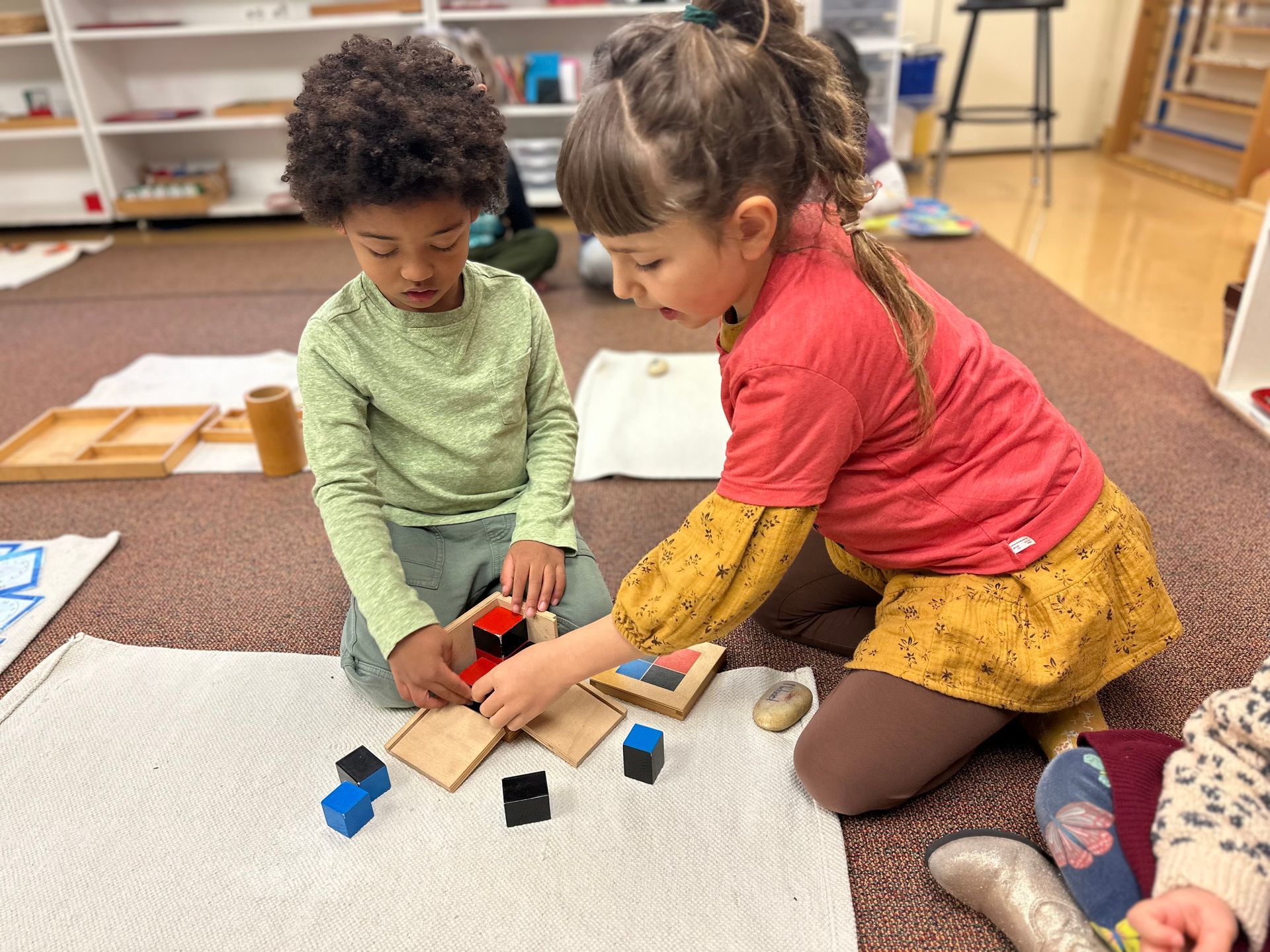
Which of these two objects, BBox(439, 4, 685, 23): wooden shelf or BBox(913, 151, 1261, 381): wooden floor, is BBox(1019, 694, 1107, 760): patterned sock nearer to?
BBox(913, 151, 1261, 381): wooden floor

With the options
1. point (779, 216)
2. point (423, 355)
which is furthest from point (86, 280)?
point (779, 216)

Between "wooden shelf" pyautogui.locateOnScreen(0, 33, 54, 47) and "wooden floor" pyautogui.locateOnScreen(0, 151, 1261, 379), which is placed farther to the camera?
"wooden shelf" pyautogui.locateOnScreen(0, 33, 54, 47)

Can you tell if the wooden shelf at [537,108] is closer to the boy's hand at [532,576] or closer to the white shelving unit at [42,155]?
the white shelving unit at [42,155]

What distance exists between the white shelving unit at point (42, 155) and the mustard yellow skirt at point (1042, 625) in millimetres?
3321

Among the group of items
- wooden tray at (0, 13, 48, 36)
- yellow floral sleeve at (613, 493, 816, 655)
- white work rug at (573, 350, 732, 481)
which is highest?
wooden tray at (0, 13, 48, 36)

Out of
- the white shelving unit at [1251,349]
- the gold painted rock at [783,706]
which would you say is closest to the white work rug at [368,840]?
the gold painted rock at [783,706]

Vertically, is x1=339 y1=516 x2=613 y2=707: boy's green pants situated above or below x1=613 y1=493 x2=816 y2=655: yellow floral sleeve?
below

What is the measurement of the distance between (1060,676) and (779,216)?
46cm

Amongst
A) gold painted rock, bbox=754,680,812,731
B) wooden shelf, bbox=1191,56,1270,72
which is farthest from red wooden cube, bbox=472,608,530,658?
wooden shelf, bbox=1191,56,1270,72

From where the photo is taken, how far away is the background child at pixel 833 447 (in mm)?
665

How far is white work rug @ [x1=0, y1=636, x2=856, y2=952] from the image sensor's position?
752mm

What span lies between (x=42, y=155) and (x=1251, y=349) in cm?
377

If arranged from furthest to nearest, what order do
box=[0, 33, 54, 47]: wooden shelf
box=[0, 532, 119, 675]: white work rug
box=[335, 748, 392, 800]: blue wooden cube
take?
box=[0, 33, 54, 47]: wooden shelf
box=[0, 532, 119, 675]: white work rug
box=[335, 748, 392, 800]: blue wooden cube

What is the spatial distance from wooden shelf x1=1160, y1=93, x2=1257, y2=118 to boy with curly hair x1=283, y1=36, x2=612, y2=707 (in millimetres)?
3223
